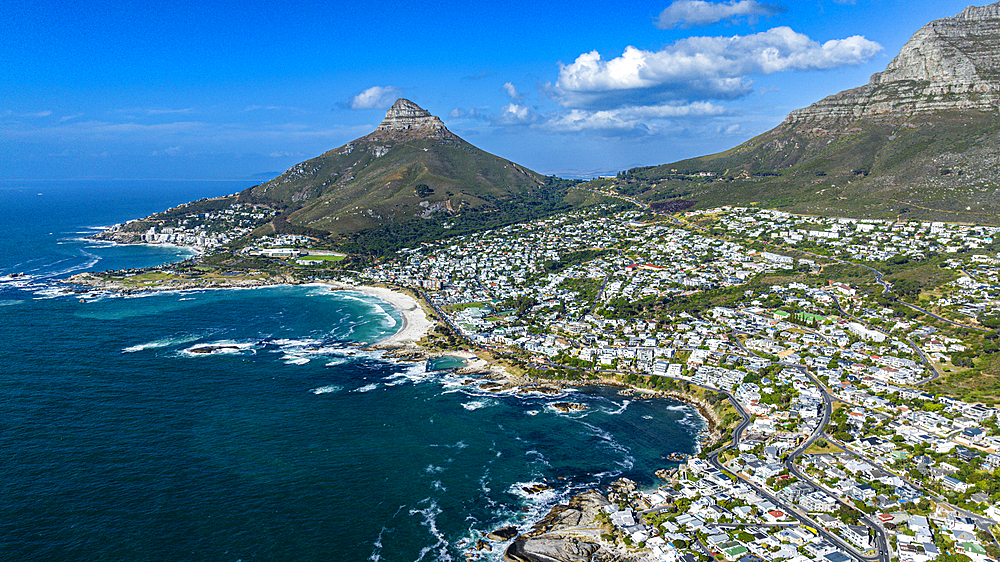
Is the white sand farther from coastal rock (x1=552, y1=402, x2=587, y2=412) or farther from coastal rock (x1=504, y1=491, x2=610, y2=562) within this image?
coastal rock (x1=504, y1=491, x2=610, y2=562)

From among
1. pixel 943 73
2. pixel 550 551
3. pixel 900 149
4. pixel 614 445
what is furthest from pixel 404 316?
pixel 943 73

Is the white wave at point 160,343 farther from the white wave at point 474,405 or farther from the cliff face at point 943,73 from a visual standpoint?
the cliff face at point 943,73

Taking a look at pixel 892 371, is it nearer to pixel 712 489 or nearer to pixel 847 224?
pixel 712 489

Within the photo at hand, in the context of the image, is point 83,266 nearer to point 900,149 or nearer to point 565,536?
point 565,536

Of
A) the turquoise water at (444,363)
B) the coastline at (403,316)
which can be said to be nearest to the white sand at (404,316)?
the coastline at (403,316)

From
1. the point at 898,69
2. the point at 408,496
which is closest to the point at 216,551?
the point at 408,496

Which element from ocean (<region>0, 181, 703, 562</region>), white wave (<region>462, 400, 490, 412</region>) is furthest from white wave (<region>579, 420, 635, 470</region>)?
white wave (<region>462, 400, 490, 412</region>)
